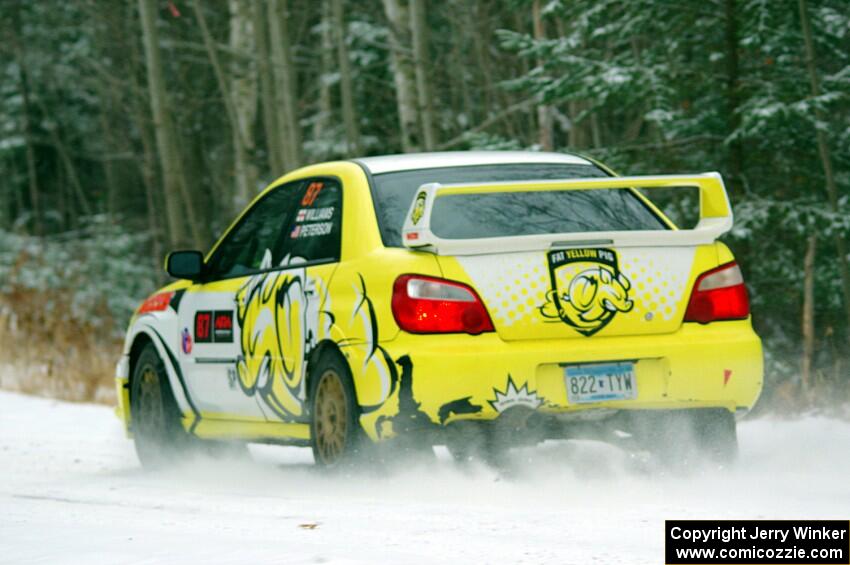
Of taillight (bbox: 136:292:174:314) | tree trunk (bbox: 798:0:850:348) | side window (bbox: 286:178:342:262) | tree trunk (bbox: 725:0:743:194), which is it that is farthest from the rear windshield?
tree trunk (bbox: 725:0:743:194)

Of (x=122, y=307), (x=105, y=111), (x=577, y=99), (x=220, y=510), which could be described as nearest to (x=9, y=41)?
(x=105, y=111)

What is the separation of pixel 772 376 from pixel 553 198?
6.36 meters

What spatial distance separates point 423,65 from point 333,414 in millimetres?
14574

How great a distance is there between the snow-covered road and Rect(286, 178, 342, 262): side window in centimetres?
111

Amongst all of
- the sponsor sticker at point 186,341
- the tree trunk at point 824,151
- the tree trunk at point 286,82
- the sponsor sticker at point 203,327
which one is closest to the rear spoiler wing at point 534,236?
the sponsor sticker at point 203,327

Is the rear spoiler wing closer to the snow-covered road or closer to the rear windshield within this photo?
the rear windshield

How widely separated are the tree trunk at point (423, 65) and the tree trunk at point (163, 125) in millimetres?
3466

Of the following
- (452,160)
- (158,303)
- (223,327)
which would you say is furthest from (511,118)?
(452,160)

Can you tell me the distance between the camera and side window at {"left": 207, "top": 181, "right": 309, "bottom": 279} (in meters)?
8.95

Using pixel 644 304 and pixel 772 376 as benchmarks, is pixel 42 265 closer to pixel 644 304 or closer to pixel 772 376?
pixel 772 376

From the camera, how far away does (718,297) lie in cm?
776

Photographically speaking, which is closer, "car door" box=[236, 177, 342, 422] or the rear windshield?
the rear windshield

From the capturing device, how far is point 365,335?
24.8ft

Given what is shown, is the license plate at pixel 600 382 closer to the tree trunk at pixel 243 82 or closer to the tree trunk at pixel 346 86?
the tree trunk at pixel 346 86
